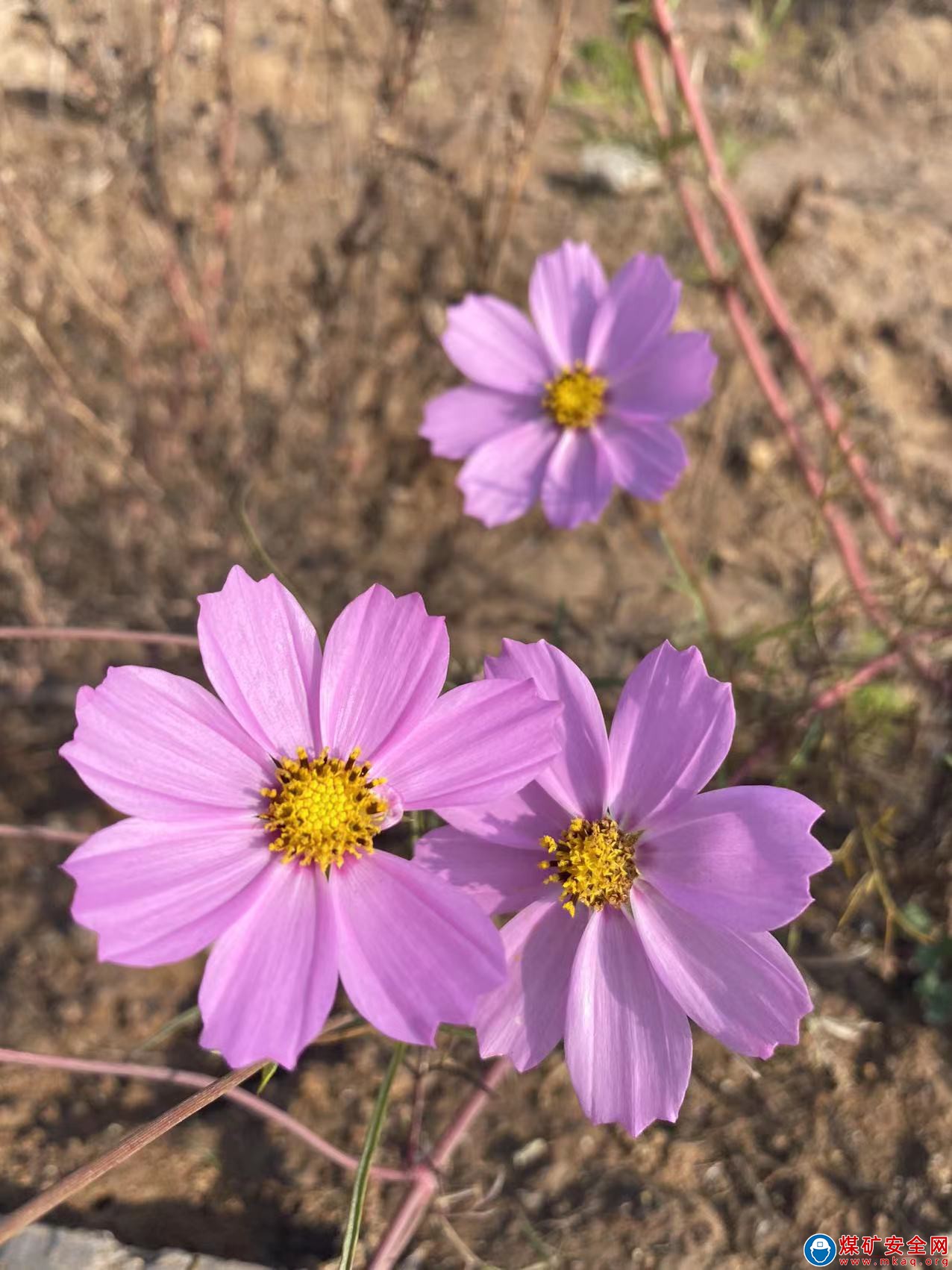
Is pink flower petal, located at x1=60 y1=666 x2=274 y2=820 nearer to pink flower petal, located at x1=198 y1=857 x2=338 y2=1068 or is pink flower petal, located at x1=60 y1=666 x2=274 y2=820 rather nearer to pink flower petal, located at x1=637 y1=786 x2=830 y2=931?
pink flower petal, located at x1=198 y1=857 x2=338 y2=1068

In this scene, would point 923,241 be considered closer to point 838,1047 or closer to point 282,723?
point 838,1047

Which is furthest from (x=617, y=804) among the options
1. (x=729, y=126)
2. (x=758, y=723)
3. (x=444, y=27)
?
(x=444, y=27)

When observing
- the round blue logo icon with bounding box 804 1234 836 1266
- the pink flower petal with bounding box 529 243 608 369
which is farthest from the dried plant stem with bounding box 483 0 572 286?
the round blue logo icon with bounding box 804 1234 836 1266

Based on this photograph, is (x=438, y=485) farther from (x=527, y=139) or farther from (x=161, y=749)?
(x=161, y=749)

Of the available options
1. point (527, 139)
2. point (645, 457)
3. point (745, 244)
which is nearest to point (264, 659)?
point (645, 457)

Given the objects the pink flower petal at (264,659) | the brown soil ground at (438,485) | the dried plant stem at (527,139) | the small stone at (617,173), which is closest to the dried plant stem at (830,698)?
the brown soil ground at (438,485)

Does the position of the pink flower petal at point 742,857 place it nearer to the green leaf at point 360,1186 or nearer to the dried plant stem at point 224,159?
the green leaf at point 360,1186
